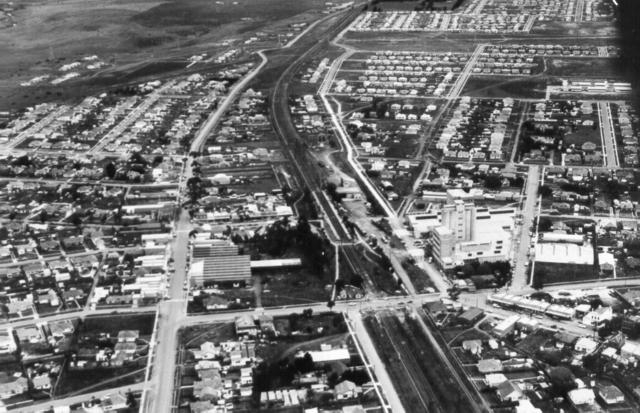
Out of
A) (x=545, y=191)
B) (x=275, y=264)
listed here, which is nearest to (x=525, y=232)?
(x=545, y=191)

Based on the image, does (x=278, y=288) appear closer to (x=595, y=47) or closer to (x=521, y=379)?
(x=521, y=379)

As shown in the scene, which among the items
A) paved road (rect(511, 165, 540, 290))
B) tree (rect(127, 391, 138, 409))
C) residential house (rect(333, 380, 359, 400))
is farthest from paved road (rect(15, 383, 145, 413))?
paved road (rect(511, 165, 540, 290))

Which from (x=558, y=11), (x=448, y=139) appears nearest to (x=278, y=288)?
(x=448, y=139)

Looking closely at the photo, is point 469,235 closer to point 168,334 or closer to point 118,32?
point 168,334

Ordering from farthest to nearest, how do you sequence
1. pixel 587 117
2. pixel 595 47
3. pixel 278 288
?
pixel 595 47 < pixel 587 117 < pixel 278 288

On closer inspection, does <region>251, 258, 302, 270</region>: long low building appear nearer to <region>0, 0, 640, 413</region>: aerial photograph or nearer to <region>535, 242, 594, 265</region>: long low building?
<region>0, 0, 640, 413</region>: aerial photograph

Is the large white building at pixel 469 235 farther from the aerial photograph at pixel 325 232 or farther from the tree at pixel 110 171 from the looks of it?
the tree at pixel 110 171
